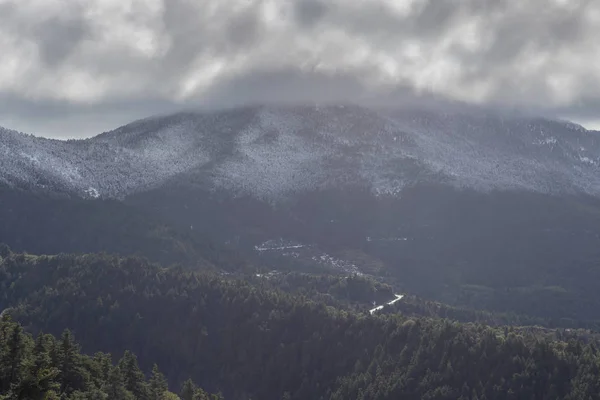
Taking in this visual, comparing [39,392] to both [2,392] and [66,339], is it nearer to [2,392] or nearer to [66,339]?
[2,392]

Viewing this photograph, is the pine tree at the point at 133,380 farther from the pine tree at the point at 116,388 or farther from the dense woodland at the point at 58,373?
the pine tree at the point at 116,388

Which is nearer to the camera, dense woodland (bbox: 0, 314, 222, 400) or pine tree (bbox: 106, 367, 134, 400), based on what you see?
dense woodland (bbox: 0, 314, 222, 400)

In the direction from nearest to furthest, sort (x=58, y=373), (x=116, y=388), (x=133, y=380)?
(x=58, y=373)
(x=116, y=388)
(x=133, y=380)

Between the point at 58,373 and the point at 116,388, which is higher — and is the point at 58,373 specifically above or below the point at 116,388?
above

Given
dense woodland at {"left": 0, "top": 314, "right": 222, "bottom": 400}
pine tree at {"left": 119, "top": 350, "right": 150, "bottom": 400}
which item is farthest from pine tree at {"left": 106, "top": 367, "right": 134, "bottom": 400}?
pine tree at {"left": 119, "top": 350, "right": 150, "bottom": 400}

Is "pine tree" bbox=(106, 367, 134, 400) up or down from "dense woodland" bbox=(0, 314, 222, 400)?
down

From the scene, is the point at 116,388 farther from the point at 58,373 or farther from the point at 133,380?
the point at 58,373

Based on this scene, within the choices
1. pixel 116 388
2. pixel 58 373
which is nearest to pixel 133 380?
pixel 116 388

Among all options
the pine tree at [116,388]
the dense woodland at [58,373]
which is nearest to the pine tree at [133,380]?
the dense woodland at [58,373]

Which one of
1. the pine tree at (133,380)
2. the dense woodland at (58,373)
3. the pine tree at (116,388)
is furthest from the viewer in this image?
the pine tree at (133,380)

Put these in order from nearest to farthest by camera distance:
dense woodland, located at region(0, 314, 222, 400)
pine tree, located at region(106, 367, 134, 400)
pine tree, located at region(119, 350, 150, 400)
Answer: dense woodland, located at region(0, 314, 222, 400) → pine tree, located at region(106, 367, 134, 400) → pine tree, located at region(119, 350, 150, 400)

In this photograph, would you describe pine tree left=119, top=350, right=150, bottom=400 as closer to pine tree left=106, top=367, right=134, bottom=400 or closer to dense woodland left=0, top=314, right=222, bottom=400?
dense woodland left=0, top=314, right=222, bottom=400

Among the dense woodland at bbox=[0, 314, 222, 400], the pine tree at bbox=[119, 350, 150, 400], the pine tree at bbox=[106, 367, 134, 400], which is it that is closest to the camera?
the dense woodland at bbox=[0, 314, 222, 400]
